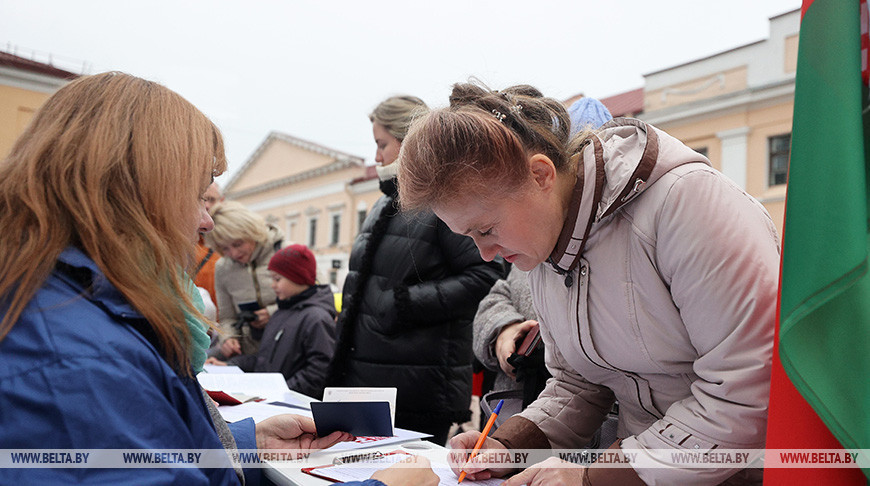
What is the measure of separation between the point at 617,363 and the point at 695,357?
0.51 feet

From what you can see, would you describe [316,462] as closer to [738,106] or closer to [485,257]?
[485,257]

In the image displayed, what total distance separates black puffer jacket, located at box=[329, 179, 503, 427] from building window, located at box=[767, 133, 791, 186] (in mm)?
14667

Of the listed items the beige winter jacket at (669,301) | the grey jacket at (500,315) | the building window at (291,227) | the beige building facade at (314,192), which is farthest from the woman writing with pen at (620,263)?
the building window at (291,227)

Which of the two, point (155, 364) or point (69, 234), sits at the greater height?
point (69, 234)

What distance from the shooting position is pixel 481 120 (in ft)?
4.47

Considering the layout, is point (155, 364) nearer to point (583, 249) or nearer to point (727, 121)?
point (583, 249)

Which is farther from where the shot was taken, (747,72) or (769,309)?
(747,72)

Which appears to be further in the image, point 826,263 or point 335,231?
point 335,231

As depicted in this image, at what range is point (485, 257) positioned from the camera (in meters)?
1.59

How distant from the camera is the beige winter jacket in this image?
1162 millimetres

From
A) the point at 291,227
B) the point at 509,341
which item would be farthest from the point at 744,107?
the point at 291,227

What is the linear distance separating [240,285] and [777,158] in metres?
14.8

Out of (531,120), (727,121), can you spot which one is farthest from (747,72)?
(531,120)

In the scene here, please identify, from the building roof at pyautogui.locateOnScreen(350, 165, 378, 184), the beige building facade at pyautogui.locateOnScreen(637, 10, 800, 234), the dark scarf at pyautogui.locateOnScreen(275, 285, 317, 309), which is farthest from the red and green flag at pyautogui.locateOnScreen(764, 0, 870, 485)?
the building roof at pyautogui.locateOnScreen(350, 165, 378, 184)
